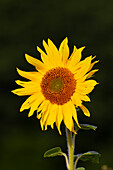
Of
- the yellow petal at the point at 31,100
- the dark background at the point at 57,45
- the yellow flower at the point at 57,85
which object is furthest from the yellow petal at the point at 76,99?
the dark background at the point at 57,45

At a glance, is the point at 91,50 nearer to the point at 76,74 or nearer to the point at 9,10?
the point at 9,10

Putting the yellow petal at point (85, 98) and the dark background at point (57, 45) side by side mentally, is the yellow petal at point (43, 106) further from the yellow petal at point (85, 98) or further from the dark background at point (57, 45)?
the dark background at point (57, 45)

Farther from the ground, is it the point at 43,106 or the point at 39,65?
the point at 39,65

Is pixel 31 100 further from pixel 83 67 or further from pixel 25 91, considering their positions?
pixel 83 67

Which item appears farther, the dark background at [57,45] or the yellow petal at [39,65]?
the dark background at [57,45]

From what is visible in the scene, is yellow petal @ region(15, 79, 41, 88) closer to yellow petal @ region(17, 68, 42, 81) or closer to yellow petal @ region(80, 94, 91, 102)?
yellow petal @ region(17, 68, 42, 81)

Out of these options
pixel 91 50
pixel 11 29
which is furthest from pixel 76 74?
pixel 11 29

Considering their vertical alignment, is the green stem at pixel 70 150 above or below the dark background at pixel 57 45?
below

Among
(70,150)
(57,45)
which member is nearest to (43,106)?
(70,150)
